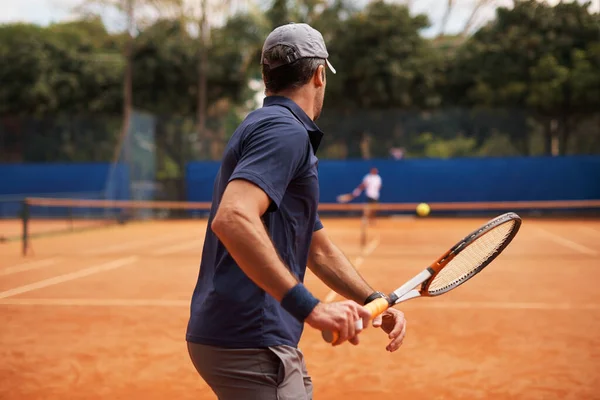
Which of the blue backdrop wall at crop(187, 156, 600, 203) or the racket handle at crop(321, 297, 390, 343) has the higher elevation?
the racket handle at crop(321, 297, 390, 343)

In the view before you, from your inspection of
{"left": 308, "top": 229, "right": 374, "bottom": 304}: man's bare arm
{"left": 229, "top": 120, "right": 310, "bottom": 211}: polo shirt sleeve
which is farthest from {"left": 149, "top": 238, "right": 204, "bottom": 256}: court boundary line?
{"left": 229, "top": 120, "right": 310, "bottom": 211}: polo shirt sleeve

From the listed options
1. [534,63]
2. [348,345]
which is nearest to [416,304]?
[348,345]

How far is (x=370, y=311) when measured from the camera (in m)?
2.09

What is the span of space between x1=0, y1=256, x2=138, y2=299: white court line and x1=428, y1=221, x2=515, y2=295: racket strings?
7276 millimetres

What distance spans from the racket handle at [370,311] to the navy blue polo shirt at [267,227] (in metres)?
0.23

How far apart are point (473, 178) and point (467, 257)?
22894 mm

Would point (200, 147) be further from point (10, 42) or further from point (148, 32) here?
point (10, 42)

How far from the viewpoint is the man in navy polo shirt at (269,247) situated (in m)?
1.85

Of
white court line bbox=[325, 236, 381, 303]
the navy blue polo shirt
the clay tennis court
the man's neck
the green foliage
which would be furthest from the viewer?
the green foliage

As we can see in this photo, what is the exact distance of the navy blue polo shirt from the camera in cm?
194

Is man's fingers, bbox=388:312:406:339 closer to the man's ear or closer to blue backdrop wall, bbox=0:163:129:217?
the man's ear

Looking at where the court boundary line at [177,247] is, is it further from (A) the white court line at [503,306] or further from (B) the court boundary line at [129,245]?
(A) the white court line at [503,306]

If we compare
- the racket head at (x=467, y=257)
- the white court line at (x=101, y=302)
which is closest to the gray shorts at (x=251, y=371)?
the racket head at (x=467, y=257)

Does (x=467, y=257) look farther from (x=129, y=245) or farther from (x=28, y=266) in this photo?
(x=129, y=245)
